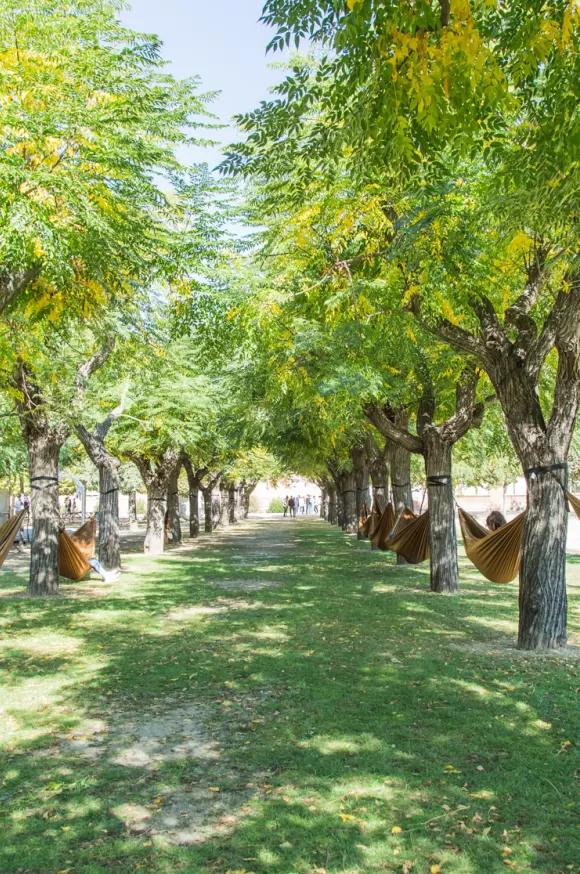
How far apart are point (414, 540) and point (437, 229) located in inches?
300

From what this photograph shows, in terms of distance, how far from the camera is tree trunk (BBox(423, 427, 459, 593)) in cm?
1191

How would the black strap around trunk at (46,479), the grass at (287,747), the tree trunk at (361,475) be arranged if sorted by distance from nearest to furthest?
the grass at (287,747)
the black strap around trunk at (46,479)
the tree trunk at (361,475)

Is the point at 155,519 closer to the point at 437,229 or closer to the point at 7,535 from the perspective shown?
the point at 7,535

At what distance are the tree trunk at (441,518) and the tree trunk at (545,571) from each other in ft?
15.0

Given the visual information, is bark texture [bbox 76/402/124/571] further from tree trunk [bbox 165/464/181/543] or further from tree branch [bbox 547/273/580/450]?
tree branch [bbox 547/273/580/450]

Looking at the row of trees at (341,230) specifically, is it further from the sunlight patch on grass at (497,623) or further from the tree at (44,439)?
the sunlight patch on grass at (497,623)

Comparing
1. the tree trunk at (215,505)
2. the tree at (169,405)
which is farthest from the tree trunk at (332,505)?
the tree at (169,405)

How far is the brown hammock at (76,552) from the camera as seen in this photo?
12.9 meters

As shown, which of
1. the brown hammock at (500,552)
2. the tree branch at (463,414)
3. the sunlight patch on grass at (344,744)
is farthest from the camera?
the tree branch at (463,414)

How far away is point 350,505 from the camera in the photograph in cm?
3034

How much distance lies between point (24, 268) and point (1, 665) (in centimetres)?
363

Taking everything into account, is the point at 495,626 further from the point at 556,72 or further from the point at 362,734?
the point at 556,72

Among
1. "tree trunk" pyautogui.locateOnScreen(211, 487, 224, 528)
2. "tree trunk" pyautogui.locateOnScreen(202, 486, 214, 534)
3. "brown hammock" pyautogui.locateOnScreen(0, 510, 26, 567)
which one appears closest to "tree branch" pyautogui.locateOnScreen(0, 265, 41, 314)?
"brown hammock" pyautogui.locateOnScreen(0, 510, 26, 567)

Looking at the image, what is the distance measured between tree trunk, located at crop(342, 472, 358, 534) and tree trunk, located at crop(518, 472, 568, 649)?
21824 mm
